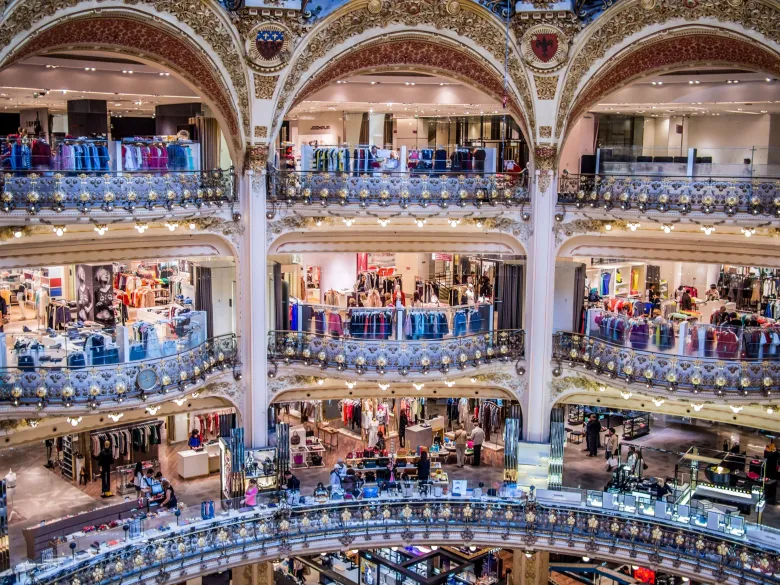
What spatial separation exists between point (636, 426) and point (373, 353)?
1010cm

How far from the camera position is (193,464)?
82.3ft

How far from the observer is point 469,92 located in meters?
28.1

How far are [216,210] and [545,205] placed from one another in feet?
28.3

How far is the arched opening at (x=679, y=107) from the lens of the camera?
73.6 ft

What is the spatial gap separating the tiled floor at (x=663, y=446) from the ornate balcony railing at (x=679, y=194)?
7.85m

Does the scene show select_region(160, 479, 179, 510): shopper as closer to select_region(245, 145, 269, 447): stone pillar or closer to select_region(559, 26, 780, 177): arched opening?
select_region(245, 145, 269, 447): stone pillar

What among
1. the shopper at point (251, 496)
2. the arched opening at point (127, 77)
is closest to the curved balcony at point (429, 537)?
the shopper at point (251, 496)

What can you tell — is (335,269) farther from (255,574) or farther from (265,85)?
(255,574)

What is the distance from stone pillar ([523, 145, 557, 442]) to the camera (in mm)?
23748

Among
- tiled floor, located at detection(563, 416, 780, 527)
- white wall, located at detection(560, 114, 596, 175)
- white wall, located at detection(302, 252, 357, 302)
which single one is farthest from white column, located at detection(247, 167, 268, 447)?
tiled floor, located at detection(563, 416, 780, 527)

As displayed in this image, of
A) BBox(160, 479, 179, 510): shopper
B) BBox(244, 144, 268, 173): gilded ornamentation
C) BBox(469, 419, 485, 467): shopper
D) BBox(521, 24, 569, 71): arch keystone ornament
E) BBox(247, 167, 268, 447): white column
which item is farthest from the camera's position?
BBox(469, 419, 485, 467): shopper

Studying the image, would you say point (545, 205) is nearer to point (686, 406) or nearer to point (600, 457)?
point (686, 406)

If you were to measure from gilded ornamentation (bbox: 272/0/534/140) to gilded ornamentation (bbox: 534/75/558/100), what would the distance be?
1.04 ft

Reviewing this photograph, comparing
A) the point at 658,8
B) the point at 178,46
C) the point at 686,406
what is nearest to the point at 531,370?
the point at 686,406
